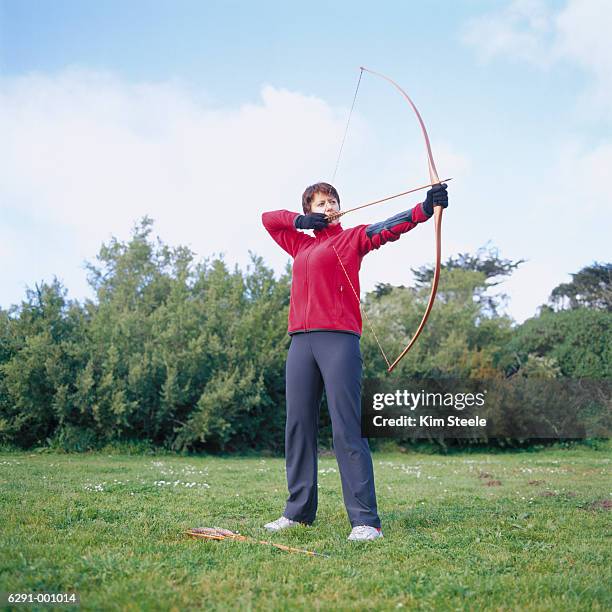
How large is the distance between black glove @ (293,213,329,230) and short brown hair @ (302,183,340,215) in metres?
0.17

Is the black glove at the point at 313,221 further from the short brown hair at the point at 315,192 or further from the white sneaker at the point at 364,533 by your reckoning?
the white sneaker at the point at 364,533

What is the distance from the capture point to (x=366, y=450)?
3.74 meters

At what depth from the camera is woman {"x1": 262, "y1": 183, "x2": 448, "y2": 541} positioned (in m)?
3.67

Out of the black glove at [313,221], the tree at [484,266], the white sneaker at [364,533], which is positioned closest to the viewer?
the white sneaker at [364,533]

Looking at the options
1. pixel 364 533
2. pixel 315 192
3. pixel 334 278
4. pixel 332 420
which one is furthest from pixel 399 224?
pixel 364 533

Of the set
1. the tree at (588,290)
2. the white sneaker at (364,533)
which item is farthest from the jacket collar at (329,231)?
the tree at (588,290)

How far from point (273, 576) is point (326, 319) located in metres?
1.53

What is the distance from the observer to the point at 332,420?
3836 mm

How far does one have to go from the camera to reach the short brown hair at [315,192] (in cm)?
407

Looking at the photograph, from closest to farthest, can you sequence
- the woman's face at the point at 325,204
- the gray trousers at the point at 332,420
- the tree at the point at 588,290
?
the gray trousers at the point at 332,420, the woman's face at the point at 325,204, the tree at the point at 588,290

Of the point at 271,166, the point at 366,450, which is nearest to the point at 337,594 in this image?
the point at 366,450

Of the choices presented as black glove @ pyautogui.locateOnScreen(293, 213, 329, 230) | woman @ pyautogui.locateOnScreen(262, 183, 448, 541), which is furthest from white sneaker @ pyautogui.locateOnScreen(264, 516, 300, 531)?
black glove @ pyautogui.locateOnScreen(293, 213, 329, 230)

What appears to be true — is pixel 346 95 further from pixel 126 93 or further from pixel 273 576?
pixel 126 93

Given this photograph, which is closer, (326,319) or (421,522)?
(326,319)
